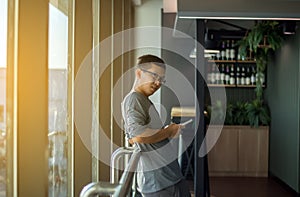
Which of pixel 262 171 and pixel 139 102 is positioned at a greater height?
pixel 139 102

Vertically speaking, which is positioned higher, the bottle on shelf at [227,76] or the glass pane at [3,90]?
the bottle on shelf at [227,76]

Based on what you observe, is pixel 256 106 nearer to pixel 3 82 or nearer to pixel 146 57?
pixel 146 57

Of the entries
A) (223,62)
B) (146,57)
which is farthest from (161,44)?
(146,57)

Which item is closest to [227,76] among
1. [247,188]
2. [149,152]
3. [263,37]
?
[263,37]

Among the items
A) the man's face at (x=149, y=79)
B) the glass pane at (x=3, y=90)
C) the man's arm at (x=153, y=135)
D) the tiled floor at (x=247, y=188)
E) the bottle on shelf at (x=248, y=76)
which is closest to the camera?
the glass pane at (x=3, y=90)

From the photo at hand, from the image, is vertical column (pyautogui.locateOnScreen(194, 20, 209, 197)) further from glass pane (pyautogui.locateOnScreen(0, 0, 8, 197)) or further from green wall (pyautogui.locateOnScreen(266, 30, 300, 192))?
glass pane (pyautogui.locateOnScreen(0, 0, 8, 197))

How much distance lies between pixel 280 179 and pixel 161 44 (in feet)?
9.14

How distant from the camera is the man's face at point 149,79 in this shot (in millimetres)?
2254

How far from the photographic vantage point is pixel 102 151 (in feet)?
13.2

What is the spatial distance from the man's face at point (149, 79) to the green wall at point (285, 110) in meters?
3.77

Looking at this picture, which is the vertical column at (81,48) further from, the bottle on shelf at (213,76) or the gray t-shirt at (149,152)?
the bottle on shelf at (213,76)

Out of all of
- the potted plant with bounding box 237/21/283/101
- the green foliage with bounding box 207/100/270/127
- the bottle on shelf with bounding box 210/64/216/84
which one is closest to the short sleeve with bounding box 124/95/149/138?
the potted plant with bounding box 237/21/283/101

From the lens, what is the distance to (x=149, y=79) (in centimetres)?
226

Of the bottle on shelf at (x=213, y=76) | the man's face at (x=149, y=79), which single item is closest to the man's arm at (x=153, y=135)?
the man's face at (x=149, y=79)
